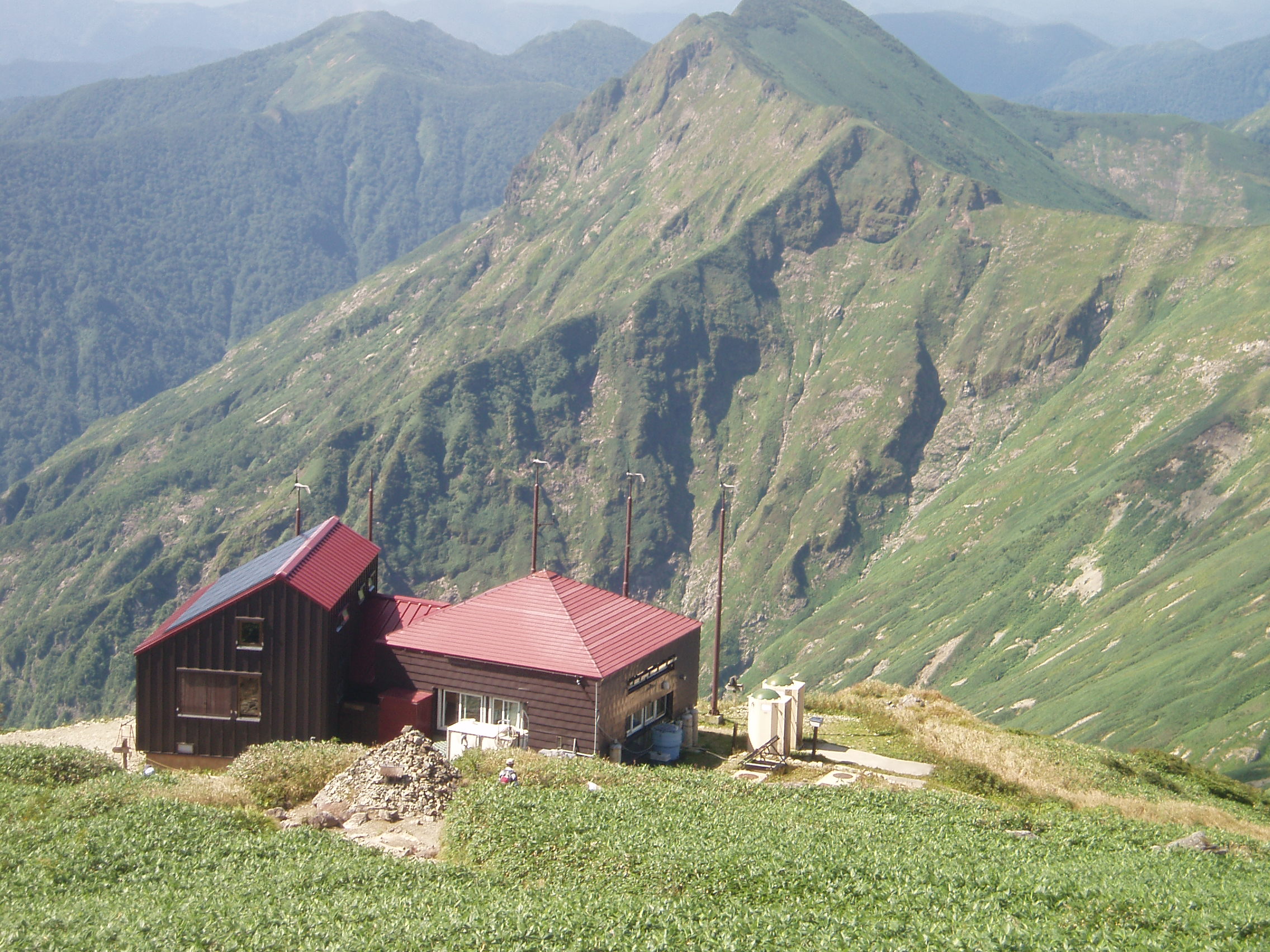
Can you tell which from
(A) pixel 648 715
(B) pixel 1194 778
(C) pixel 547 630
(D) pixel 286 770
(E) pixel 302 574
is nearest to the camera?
(D) pixel 286 770

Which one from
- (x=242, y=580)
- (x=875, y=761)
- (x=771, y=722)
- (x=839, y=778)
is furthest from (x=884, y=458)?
(x=242, y=580)

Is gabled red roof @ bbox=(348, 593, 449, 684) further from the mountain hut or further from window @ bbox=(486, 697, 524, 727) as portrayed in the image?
window @ bbox=(486, 697, 524, 727)

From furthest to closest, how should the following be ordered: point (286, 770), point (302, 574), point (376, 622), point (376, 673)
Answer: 1. point (376, 622)
2. point (376, 673)
3. point (302, 574)
4. point (286, 770)

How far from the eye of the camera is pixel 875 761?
37812mm

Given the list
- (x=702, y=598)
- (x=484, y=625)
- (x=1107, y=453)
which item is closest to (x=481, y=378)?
(x=702, y=598)

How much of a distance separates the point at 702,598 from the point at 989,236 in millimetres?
69606

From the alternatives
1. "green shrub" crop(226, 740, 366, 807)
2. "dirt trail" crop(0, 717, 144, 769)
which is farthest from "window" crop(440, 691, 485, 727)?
"dirt trail" crop(0, 717, 144, 769)

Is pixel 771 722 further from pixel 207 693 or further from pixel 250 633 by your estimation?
pixel 207 693

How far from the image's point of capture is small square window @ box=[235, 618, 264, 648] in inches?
1490

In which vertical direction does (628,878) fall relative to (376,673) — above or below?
below

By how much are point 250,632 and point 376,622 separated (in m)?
5.22

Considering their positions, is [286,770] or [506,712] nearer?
[286,770]

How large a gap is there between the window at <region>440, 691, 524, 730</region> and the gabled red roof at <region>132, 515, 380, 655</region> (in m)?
5.05

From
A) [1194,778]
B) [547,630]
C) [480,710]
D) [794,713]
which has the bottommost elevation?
[1194,778]
